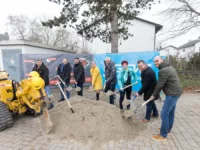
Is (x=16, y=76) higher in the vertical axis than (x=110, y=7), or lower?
lower

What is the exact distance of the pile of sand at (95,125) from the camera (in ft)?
10.3

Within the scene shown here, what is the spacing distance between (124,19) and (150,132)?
718cm

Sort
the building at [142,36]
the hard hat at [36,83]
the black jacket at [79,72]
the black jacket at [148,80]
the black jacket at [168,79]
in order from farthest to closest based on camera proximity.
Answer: the building at [142,36], the black jacket at [79,72], the black jacket at [148,80], the hard hat at [36,83], the black jacket at [168,79]

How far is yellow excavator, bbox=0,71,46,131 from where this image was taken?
11.4ft

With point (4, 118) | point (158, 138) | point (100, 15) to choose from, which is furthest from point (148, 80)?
point (100, 15)

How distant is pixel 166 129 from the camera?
309 cm

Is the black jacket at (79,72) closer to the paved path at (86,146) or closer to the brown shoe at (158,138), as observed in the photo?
the paved path at (86,146)

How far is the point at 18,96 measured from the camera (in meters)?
3.84

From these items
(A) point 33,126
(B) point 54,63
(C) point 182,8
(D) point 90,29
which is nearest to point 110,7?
(D) point 90,29

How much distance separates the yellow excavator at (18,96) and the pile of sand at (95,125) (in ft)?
2.28

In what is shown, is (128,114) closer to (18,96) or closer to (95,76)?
(95,76)

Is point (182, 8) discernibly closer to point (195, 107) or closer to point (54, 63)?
point (195, 107)

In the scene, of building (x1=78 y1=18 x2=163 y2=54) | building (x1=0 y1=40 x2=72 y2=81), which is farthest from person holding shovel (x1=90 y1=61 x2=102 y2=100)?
building (x1=78 y1=18 x2=163 y2=54)

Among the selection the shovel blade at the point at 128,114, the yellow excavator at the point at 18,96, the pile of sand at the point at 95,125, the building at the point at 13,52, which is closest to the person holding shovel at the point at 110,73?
the pile of sand at the point at 95,125
